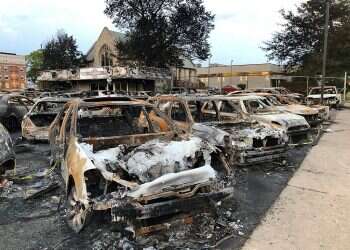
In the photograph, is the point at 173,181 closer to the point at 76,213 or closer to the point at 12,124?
the point at 76,213

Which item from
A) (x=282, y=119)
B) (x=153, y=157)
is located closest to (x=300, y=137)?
(x=282, y=119)

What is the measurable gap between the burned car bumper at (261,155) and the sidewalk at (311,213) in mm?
604

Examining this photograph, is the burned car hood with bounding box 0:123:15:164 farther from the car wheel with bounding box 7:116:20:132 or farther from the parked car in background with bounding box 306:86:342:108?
the parked car in background with bounding box 306:86:342:108

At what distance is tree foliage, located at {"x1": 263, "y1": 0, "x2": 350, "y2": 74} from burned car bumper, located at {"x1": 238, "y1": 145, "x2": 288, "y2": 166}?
107ft

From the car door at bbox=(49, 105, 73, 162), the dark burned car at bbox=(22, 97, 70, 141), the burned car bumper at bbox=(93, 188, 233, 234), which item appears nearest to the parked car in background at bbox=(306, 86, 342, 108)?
the dark burned car at bbox=(22, 97, 70, 141)

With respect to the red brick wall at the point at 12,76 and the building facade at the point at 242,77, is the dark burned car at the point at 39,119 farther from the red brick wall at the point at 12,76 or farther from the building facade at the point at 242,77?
the red brick wall at the point at 12,76

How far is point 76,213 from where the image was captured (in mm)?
4613

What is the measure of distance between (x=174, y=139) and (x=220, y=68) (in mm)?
66370

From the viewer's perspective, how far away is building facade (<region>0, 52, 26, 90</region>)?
88812mm

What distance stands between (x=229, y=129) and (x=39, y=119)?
6.31 metres

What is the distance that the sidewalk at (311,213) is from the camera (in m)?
4.71

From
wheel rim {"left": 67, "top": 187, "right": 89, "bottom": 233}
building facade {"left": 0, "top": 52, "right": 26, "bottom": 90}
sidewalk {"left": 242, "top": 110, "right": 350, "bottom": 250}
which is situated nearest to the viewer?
wheel rim {"left": 67, "top": 187, "right": 89, "bottom": 233}

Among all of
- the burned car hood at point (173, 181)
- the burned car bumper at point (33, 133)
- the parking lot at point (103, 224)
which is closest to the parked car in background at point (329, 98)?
the burned car bumper at point (33, 133)

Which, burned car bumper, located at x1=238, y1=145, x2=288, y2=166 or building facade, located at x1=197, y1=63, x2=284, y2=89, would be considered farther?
building facade, located at x1=197, y1=63, x2=284, y2=89
